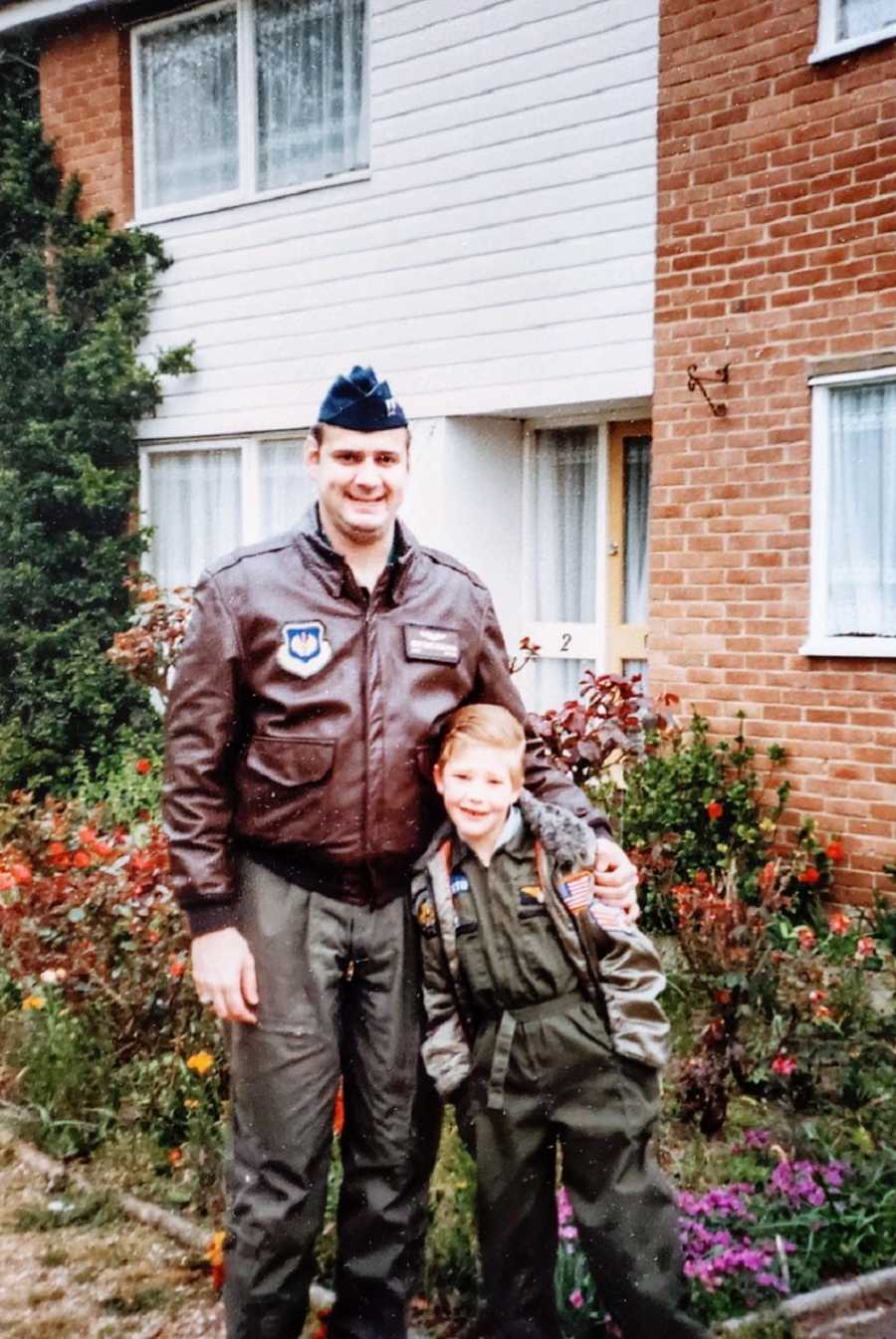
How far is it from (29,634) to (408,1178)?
7.79 m

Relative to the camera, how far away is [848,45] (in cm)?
678

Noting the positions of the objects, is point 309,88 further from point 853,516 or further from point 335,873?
point 335,873

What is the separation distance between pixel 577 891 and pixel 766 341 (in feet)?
16.5

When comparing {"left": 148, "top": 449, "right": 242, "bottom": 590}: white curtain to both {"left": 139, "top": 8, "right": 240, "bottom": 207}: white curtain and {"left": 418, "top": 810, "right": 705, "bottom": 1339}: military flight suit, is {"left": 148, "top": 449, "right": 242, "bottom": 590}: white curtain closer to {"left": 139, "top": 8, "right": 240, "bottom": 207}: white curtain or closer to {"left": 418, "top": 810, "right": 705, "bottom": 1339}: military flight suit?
{"left": 139, "top": 8, "right": 240, "bottom": 207}: white curtain

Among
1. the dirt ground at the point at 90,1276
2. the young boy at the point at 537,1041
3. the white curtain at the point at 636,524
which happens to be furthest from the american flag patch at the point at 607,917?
the white curtain at the point at 636,524

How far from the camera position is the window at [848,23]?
6746 millimetres

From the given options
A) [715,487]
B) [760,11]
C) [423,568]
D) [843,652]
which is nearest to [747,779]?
[843,652]

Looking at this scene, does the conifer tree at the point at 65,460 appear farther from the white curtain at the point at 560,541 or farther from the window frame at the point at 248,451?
the white curtain at the point at 560,541

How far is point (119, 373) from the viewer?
1021cm

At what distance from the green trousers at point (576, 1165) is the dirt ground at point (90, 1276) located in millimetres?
957

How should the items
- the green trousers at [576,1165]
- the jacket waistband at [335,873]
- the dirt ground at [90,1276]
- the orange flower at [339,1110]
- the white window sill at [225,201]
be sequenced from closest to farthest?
the green trousers at [576,1165], the jacket waistband at [335,873], the orange flower at [339,1110], the dirt ground at [90,1276], the white window sill at [225,201]

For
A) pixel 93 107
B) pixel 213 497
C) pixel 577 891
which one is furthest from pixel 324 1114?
pixel 93 107

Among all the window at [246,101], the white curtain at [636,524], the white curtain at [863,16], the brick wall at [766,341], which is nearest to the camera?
the white curtain at [863,16]

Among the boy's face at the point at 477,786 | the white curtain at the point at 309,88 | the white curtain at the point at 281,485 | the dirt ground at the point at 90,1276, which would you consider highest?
the white curtain at the point at 309,88
